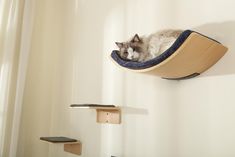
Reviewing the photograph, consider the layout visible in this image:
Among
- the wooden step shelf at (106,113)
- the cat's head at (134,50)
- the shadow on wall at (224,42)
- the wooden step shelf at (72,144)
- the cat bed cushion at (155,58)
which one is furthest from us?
the wooden step shelf at (72,144)

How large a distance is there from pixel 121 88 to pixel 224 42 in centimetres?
76

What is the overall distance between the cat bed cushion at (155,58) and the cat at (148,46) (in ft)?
0.14

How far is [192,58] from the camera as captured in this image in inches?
40.9

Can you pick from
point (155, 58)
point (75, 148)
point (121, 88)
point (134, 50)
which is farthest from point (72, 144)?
point (155, 58)

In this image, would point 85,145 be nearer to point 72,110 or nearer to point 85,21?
point 72,110

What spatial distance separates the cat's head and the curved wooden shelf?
154mm

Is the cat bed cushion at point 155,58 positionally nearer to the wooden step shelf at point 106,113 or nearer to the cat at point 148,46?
the cat at point 148,46

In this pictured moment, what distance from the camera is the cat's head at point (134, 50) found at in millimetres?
1271

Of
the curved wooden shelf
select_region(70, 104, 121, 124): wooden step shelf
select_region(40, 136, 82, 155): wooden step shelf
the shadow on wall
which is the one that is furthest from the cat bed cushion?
select_region(40, 136, 82, 155): wooden step shelf

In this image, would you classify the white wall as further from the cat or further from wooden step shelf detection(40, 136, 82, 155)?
the cat

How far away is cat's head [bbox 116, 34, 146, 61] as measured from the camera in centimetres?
127

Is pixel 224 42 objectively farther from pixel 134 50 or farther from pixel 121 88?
pixel 121 88

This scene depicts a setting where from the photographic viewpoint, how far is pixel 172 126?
4.24ft

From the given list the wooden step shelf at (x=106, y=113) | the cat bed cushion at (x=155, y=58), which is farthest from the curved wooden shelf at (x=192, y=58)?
the wooden step shelf at (x=106, y=113)
